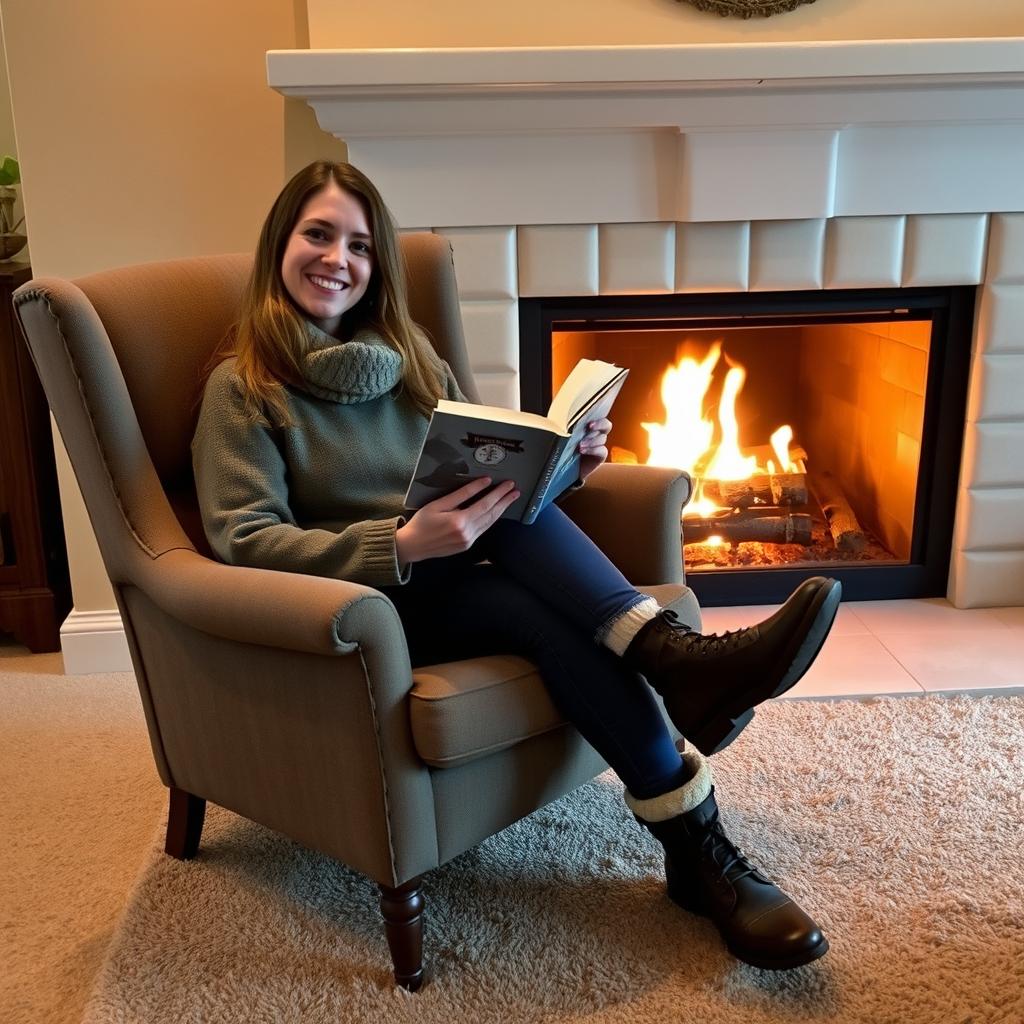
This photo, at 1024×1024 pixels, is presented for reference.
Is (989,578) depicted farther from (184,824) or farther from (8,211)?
(8,211)

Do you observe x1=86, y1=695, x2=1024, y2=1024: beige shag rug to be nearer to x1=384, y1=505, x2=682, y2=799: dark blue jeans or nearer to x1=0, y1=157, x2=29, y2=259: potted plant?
x1=384, y1=505, x2=682, y2=799: dark blue jeans

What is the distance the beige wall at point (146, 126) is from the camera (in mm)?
2168

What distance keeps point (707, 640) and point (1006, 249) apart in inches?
55.6

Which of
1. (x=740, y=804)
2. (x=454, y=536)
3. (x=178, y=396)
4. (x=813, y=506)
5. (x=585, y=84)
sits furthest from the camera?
(x=813, y=506)

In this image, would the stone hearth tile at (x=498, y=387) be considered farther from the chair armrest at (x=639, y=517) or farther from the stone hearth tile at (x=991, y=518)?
the stone hearth tile at (x=991, y=518)

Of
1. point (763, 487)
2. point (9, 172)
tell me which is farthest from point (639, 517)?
point (9, 172)

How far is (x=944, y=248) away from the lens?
2352 millimetres

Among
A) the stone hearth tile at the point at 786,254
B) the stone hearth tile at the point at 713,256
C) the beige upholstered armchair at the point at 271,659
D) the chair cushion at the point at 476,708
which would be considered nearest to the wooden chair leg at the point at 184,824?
the beige upholstered armchair at the point at 271,659

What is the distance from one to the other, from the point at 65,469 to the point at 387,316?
1053 millimetres

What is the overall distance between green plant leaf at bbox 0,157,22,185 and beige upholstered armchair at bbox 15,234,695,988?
0.96 meters

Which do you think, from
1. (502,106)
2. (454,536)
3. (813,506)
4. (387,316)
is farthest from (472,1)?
(813,506)

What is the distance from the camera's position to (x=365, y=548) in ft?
4.64

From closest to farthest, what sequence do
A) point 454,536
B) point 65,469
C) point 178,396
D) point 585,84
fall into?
point 454,536
point 178,396
point 585,84
point 65,469

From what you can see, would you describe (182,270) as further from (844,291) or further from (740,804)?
(844,291)
